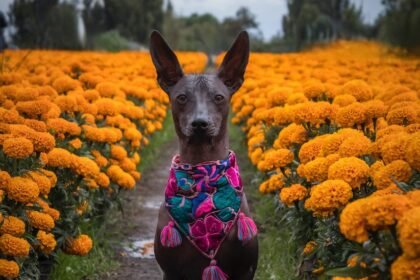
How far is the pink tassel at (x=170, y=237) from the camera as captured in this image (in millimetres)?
3633

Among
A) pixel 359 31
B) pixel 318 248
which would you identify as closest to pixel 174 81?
pixel 318 248

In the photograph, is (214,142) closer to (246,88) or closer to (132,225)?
(132,225)

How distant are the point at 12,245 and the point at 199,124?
139 centimetres

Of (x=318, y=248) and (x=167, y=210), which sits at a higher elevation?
(x=167, y=210)

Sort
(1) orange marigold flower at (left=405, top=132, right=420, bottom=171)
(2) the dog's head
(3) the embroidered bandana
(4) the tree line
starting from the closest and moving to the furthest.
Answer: (1) orange marigold flower at (left=405, top=132, right=420, bottom=171) < (2) the dog's head < (3) the embroidered bandana < (4) the tree line

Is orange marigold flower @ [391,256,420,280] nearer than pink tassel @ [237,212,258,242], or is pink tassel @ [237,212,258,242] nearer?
orange marigold flower @ [391,256,420,280]

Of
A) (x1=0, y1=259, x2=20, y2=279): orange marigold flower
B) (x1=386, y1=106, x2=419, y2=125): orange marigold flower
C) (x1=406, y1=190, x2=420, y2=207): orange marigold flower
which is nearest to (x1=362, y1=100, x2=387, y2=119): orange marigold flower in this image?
(x1=386, y1=106, x2=419, y2=125): orange marigold flower

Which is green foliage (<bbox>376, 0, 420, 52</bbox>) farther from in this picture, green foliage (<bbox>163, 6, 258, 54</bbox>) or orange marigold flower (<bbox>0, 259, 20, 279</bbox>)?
green foliage (<bbox>163, 6, 258, 54</bbox>)

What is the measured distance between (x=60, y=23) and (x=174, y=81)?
1106 inches

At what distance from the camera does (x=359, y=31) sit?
4056 cm

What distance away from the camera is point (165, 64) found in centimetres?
396

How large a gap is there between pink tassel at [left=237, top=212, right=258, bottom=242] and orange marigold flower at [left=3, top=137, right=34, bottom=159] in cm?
150

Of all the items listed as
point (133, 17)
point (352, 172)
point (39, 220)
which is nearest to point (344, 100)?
point (352, 172)

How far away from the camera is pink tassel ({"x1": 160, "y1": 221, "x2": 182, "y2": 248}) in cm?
363
